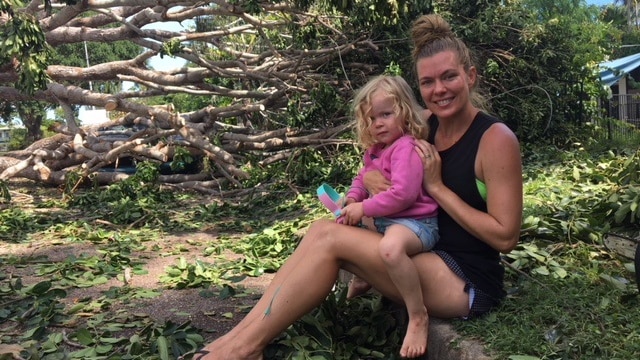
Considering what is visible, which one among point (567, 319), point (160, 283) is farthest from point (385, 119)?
point (160, 283)

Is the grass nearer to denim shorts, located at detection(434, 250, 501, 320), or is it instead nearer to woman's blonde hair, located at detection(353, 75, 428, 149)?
denim shorts, located at detection(434, 250, 501, 320)

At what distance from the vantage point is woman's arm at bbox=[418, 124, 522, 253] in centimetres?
226

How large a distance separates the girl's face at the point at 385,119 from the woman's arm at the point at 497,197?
1.23ft

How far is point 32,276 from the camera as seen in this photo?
462cm

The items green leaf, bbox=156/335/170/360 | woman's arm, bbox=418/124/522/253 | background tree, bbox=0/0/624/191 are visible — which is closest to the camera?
woman's arm, bbox=418/124/522/253

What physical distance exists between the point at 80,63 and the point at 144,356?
3358 centimetres

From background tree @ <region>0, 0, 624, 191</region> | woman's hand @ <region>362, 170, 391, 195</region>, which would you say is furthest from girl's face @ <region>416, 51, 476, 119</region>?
background tree @ <region>0, 0, 624, 191</region>

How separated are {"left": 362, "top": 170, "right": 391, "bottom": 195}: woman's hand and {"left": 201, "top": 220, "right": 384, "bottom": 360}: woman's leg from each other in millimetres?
207

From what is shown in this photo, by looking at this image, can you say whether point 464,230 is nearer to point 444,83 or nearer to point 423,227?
point 423,227

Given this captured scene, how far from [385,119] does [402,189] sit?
346 mm

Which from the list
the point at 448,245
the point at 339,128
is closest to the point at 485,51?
the point at 339,128

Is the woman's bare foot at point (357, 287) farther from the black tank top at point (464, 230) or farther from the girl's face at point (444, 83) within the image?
the girl's face at point (444, 83)

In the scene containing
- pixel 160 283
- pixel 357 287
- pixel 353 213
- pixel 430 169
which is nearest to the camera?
pixel 430 169

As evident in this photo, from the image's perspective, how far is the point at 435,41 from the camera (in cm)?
244
